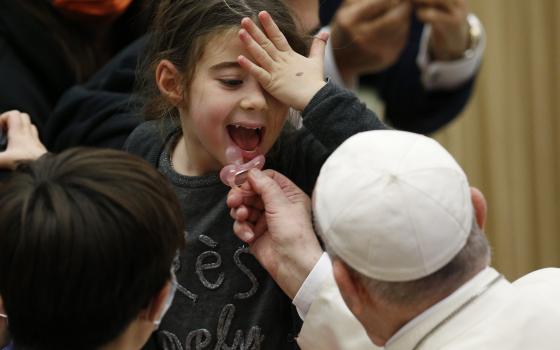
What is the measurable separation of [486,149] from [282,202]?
2.40 meters

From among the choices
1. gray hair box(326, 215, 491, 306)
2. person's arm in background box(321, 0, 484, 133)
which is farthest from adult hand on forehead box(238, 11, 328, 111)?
person's arm in background box(321, 0, 484, 133)

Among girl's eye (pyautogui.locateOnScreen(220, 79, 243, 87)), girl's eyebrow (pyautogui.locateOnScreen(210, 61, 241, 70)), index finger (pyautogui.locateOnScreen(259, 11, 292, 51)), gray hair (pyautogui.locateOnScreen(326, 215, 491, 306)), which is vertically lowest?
gray hair (pyautogui.locateOnScreen(326, 215, 491, 306))

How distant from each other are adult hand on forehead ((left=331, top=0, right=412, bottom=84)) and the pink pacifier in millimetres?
858

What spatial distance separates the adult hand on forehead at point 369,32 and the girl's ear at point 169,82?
0.79 m

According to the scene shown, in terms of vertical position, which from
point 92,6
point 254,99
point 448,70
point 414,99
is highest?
point 254,99

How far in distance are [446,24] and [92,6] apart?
0.94 metres

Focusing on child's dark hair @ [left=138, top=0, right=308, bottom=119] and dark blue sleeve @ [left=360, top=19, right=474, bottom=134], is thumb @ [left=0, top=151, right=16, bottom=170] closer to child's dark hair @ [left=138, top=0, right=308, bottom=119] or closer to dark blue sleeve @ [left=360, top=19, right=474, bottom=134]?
child's dark hair @ [left=138, top=0, right=308, bottom=119]

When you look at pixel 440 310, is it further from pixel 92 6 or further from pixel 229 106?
pixel 92 6

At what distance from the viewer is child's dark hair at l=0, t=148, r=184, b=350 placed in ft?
4.04

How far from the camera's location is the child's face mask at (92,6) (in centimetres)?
233

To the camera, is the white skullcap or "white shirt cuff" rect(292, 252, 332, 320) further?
"white shirt cuff" rect(292, 252, 332, 320)

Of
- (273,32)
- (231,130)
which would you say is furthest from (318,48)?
(231,130)

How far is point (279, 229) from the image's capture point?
5.08 ft

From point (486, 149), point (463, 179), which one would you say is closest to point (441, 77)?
point (486, 149)
